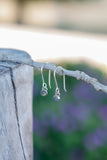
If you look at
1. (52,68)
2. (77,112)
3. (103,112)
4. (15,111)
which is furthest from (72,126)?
(52,68)

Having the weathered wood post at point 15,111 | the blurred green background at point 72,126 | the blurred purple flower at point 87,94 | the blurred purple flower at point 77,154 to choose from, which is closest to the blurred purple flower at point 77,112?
the blurred green background at point 72,126

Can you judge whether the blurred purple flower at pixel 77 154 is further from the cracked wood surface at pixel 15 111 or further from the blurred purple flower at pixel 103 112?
the cracked wood surface at pixel 15 111

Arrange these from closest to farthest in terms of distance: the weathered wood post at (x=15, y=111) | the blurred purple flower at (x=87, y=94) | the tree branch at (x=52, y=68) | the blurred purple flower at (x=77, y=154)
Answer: the tree branch at (x=52, y=68), the weathered wood post at (x=15, y=111), the blurred purple flower at (x=77, y=154), the blurred purple flower at (x=87, y=94)

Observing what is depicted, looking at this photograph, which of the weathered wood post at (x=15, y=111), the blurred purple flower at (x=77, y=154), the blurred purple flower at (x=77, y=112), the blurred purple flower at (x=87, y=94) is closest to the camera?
the weathered wood post at (x=15, y=111)

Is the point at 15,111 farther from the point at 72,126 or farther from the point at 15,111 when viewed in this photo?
the point at 72,126

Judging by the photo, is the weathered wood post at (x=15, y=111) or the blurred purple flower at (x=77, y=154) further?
the blurred purple flower at (x=77, y=154)
